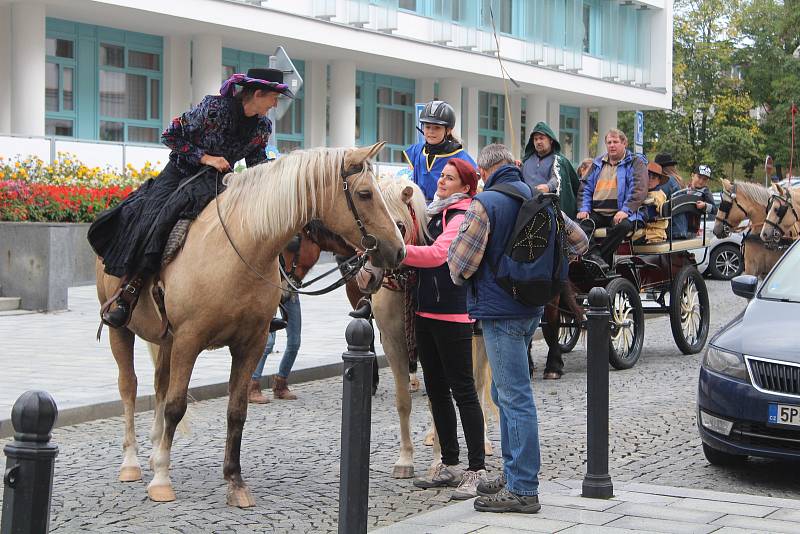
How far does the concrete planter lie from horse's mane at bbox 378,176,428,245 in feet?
32.7

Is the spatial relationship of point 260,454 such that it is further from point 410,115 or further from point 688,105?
point 688,105

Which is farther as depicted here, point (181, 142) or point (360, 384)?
point (181, 142)

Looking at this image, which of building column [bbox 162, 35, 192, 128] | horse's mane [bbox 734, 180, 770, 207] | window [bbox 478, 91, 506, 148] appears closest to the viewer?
horse's mane [bbox 734, 180, 770, 207]

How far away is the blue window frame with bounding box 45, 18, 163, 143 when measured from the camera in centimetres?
2980

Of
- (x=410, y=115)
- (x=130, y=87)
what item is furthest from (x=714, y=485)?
(x=410, y=115)

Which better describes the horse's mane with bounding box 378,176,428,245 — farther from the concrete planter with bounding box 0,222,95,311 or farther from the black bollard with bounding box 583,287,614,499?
the concrete planter with bounding box 0,222,95,311

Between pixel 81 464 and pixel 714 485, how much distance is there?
391 centimetres

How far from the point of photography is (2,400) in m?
9.68

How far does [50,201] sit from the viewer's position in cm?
1877

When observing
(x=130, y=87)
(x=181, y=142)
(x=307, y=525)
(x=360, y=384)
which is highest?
(x=130, y=87)

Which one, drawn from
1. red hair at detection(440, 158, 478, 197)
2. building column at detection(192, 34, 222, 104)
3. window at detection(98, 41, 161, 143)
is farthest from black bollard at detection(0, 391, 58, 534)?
building column at detection(192, 34, 222, 104)

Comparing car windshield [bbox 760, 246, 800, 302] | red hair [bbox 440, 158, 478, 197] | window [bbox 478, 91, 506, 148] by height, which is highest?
window [bbox 478, 91, 506, 148]

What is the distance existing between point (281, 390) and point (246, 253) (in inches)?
171

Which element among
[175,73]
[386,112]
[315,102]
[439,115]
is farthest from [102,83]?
[439,115]
